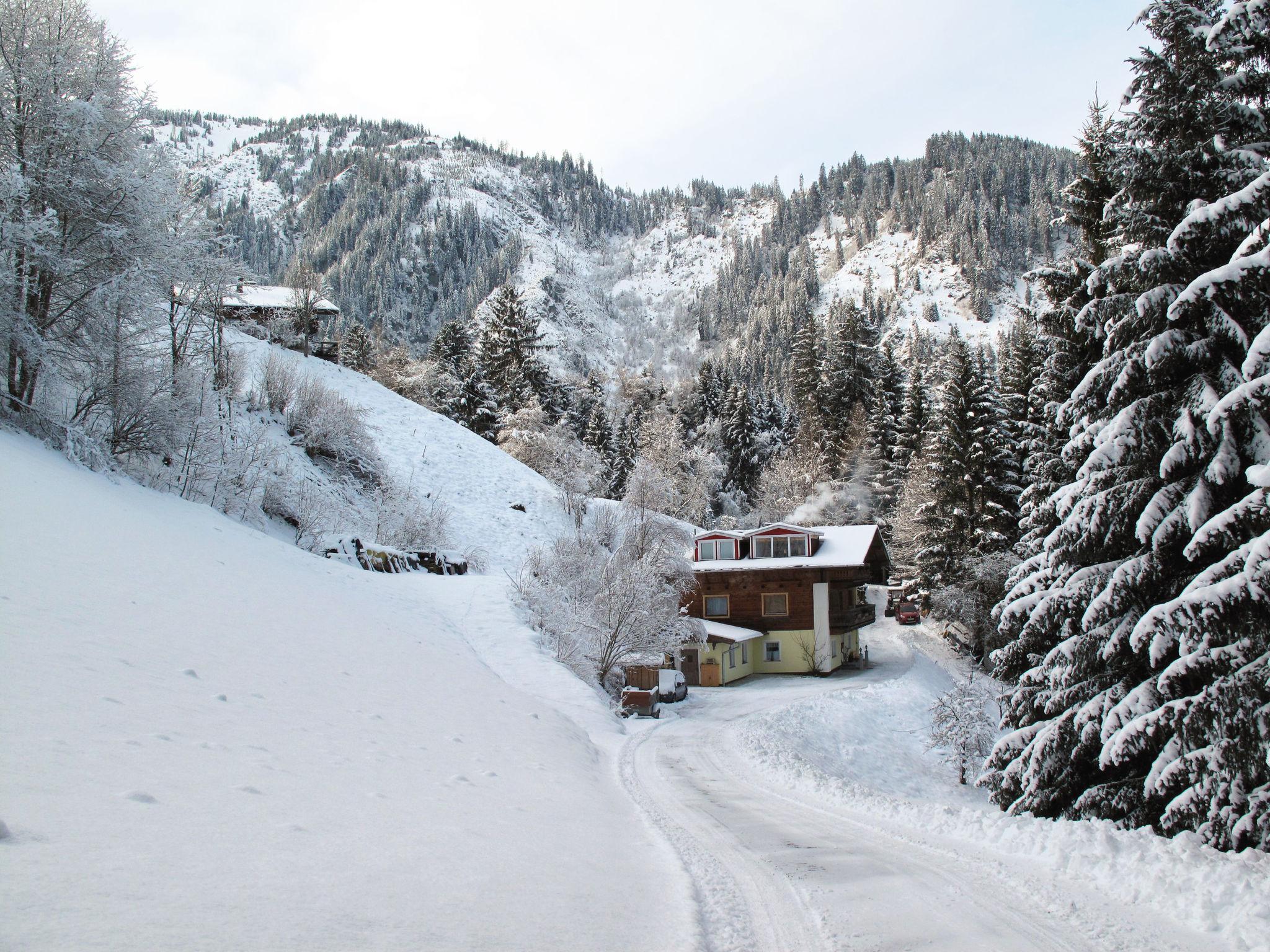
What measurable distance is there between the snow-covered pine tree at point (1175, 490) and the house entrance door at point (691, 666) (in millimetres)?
24854

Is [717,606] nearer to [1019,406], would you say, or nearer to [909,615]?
[1019,406]

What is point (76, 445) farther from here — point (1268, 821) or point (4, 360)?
point (1268, 821)

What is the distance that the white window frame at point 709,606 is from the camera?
4272cm

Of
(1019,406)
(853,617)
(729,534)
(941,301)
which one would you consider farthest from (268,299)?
(941,301)

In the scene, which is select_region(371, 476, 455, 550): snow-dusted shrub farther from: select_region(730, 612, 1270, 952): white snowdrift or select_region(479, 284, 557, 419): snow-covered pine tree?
select_region(479, 284, 557, 419): snow-covered pine tree

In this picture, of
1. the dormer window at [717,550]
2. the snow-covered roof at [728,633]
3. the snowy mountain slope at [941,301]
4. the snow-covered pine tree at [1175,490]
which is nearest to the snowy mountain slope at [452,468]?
the dormer window at [717,550]

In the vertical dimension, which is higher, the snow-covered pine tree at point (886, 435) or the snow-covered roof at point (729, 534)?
the snow-covered pine tree at point (886, 435)

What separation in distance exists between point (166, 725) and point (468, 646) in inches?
534

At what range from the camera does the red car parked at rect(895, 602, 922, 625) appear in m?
54.5

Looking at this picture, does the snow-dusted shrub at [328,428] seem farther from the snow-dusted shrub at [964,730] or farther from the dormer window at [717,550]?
the snow-dusted shrub at [964,730]

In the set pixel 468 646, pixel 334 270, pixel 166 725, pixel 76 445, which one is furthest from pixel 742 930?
pixel 334 270

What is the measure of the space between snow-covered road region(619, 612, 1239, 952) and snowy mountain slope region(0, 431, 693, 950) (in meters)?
0.78

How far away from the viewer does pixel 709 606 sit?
43.2 m

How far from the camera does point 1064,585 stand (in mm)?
11398
